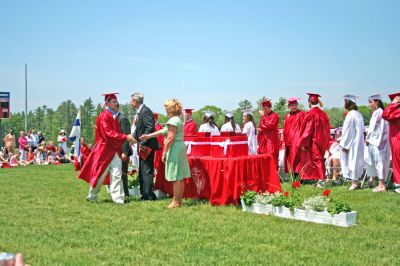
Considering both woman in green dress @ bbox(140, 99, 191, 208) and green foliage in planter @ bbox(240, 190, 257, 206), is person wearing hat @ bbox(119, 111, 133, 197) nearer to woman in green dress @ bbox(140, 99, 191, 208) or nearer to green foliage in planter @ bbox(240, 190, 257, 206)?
woman in green dress @ bbox(140, 99, 191, 208)

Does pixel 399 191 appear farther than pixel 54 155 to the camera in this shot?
No

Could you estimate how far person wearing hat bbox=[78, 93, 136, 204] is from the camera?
8469 millimetres

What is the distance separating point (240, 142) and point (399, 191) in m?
3.62

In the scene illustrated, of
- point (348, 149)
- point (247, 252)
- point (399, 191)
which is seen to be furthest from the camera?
point (348, 149)

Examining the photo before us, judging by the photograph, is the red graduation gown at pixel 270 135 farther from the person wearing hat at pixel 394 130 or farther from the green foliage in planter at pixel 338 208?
the green foliage in planter at pixel 338 208

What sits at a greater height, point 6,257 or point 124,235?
point 6,257

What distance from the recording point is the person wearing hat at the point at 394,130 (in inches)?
363

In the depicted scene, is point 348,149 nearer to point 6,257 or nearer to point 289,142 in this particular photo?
A: point 289,142

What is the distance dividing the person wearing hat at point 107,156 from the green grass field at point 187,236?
359 mm

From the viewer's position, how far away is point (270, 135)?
1224 centimetres

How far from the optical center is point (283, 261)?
4.68 metres

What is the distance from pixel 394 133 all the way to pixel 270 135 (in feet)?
11.4

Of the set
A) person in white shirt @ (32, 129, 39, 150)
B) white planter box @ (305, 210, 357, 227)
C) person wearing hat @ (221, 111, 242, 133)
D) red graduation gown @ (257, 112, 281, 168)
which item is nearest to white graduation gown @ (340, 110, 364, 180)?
red graduation gown @ (257, 112, 281, 168)

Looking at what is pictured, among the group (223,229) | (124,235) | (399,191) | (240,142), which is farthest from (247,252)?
(399,191)
